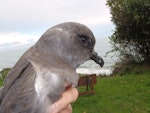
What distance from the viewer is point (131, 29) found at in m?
14.4

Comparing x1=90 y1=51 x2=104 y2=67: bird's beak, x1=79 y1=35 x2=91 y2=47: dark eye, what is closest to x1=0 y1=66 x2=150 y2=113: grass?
x1=90 y1=51 x2=104 y2=67: bird's beak

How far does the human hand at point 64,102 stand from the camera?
9.15ft

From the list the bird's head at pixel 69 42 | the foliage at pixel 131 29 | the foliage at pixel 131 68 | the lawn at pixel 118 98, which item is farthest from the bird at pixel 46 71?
the foliage at pixel 131 29

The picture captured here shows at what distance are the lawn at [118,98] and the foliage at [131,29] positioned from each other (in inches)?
120

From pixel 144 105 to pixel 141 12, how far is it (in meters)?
5.47

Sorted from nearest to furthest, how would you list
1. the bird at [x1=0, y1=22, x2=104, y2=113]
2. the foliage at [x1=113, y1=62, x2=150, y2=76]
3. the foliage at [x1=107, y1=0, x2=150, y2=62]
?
1. the bird at [x1=0, y1=22, x2=104, y2=113]
2. the foliage at [x1=113, y1=62, x2=150, y2=76]
3. the foliage at [x1=107, y1=0, x2=150, y2=62]

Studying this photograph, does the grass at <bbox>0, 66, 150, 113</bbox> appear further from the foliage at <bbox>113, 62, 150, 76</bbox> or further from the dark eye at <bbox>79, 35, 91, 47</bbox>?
the dark eye at <bbox>79, 35, 91, 47</bbox>

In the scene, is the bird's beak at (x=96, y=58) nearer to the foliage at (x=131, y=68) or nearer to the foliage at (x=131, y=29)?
the foliage at (x=131, y=68)

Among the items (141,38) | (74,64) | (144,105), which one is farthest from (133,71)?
(74,64)

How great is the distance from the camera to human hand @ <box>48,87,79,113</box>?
2790mm

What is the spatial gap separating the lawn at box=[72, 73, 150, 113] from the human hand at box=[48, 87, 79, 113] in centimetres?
531

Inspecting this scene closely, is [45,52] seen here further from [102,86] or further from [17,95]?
[102,86]

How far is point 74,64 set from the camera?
123 inches

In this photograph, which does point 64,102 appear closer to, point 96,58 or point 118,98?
point 96,58
